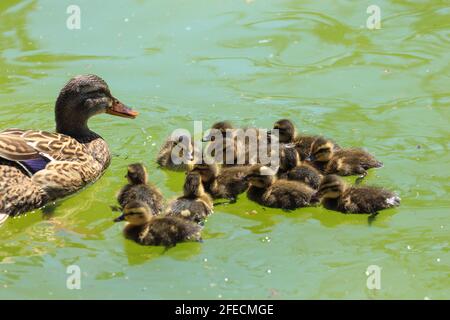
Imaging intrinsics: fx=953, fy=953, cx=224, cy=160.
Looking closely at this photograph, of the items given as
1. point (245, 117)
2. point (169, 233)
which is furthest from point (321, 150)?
point (169, 233)

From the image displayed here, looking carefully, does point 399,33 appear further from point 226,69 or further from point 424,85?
point 226,69

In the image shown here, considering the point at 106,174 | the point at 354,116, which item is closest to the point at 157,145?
the point at 106,174

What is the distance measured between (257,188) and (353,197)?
64 centimetres

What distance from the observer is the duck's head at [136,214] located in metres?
5.55

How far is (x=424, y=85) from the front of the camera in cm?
784

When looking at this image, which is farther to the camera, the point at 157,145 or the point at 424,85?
the point at 424,85

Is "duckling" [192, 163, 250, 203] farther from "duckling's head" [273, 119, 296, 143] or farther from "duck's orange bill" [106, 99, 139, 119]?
"duck's orange bill" [106, 99, 139, 119]

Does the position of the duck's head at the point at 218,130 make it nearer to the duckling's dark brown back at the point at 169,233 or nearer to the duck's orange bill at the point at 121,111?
the duck's orange bill at the point at 121,111

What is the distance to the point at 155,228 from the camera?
18.1 feet

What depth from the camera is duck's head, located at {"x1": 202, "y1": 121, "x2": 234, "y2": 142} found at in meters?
6.76

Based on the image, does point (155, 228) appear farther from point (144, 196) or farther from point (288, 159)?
point (288, 159)

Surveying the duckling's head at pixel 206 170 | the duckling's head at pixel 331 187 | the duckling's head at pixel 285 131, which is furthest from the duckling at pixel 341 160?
the duckling's head at pixel 206 170

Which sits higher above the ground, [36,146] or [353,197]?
[36,146]
